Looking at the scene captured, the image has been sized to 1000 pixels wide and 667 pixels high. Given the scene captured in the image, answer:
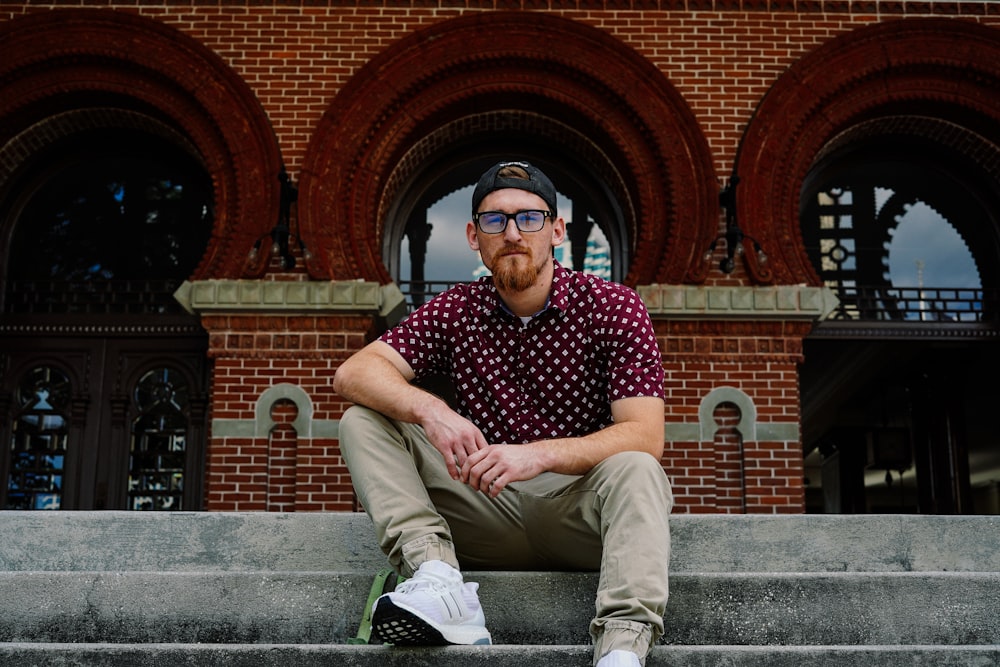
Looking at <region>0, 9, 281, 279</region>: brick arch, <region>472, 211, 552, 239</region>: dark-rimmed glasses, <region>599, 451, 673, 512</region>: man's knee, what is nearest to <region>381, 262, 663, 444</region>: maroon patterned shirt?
<region>472, 211, 552, 239</region>: dark-rimmed glasses

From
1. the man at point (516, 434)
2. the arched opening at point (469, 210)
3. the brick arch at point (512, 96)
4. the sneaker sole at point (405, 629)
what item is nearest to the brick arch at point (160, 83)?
the brick arch at point (512, 96)

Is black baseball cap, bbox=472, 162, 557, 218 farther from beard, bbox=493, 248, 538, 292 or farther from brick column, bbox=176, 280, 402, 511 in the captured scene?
brick column, bbox=176, 280, 402, 511

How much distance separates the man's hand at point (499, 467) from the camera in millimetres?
2879

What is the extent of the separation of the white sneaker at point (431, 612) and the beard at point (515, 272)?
957 mm

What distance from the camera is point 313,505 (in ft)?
23.8

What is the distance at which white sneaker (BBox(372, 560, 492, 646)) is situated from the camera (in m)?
2.50

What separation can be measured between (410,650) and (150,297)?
6.48m

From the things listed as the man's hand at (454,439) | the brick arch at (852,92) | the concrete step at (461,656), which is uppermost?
the brick arch at (852,92)

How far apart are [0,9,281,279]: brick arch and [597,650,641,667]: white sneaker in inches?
231

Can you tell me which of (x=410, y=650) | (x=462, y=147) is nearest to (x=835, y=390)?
(x=462, y=147)

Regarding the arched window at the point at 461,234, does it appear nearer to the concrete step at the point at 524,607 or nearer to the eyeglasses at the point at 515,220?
the eyeglasses at the point at 515,220

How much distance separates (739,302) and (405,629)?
5.48 metres

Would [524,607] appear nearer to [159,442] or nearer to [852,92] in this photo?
[159,442]

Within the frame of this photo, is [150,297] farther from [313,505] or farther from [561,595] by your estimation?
[561,595]
